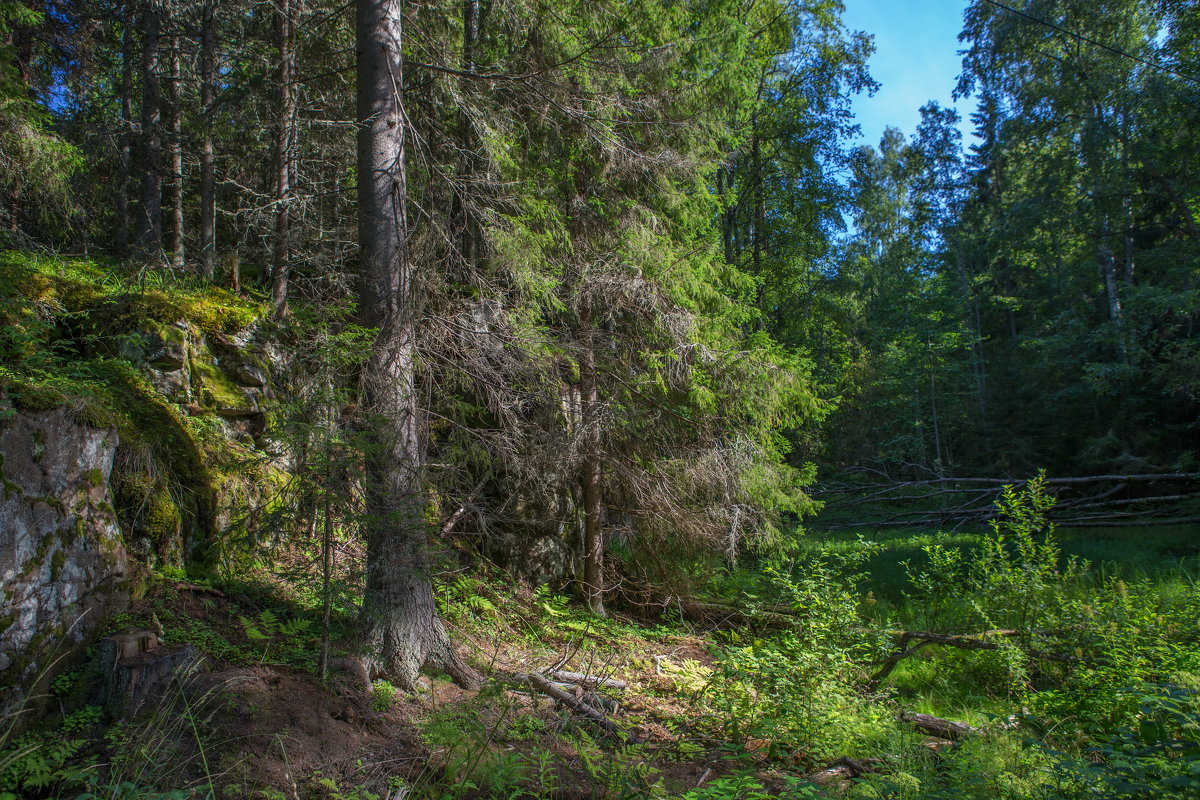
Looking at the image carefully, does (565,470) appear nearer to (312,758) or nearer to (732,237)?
(312,758)

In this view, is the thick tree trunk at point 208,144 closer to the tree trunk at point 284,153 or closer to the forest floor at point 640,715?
the tree trunk at point 284,153

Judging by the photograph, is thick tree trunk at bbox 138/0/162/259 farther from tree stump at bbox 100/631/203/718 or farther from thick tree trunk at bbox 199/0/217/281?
tree stump at bbox 100/631/203/718

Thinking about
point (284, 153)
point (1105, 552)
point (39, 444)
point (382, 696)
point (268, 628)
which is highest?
point (284, 153)

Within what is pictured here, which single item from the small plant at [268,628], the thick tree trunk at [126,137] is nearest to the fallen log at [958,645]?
the small plant at [268,628]

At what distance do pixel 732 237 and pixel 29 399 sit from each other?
15443 mm

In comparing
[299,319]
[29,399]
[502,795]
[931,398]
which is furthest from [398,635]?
[931,398]

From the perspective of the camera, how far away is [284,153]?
22.6 ft

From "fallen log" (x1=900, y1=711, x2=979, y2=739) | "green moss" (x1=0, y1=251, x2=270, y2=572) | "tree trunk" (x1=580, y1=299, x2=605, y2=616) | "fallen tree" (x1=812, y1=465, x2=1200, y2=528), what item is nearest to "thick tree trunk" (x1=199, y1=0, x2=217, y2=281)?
"green moss" (x1=0, y1=251, x2=270, y2=572)

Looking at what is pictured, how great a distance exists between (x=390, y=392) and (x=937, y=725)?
4.85 m

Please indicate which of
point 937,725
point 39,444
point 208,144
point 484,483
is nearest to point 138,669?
point 39,444

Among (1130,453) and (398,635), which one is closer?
(398,635)

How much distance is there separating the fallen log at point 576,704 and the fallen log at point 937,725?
7.11 feet

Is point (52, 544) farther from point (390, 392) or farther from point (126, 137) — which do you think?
point (126, 137)

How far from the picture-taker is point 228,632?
13.9ft
